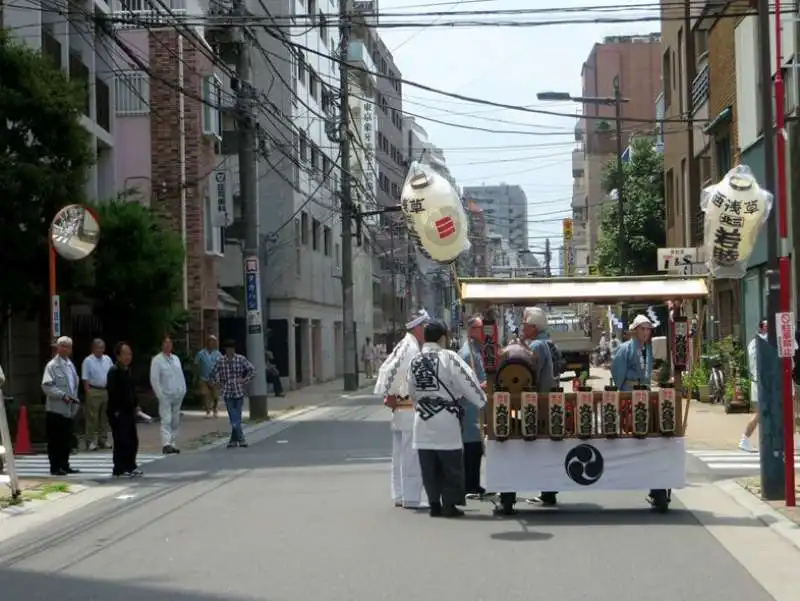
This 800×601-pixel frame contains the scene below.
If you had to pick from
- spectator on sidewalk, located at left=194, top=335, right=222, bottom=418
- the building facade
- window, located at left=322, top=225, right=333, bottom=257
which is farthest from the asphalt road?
window, located at left=322, top=225, right=333, bottom=257

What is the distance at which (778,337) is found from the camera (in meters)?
12.4

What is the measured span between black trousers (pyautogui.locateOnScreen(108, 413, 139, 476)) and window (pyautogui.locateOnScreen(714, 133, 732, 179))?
18354mm

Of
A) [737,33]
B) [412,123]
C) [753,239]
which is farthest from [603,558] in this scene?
[412,123]

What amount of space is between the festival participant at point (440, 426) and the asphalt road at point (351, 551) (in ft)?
1.02

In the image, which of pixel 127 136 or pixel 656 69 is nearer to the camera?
pixel 127 136

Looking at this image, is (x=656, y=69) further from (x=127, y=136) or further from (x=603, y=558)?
(x=603, y=558)

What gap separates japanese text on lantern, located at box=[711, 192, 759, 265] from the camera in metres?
17.2

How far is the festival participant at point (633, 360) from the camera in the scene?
13.8 m

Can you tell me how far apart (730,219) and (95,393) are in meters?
10.8

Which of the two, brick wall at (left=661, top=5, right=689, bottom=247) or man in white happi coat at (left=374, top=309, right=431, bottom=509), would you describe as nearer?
man in white happi coat at (left=374, top=309, right=431, bottom=509)

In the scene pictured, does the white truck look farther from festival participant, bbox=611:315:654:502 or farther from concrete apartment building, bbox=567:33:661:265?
concrete apartment building, bbox=567:33:661:265

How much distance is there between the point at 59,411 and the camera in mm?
17609

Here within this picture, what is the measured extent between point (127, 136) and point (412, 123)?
7491 centimetres

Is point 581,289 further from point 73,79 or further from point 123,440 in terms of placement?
point 73,79
